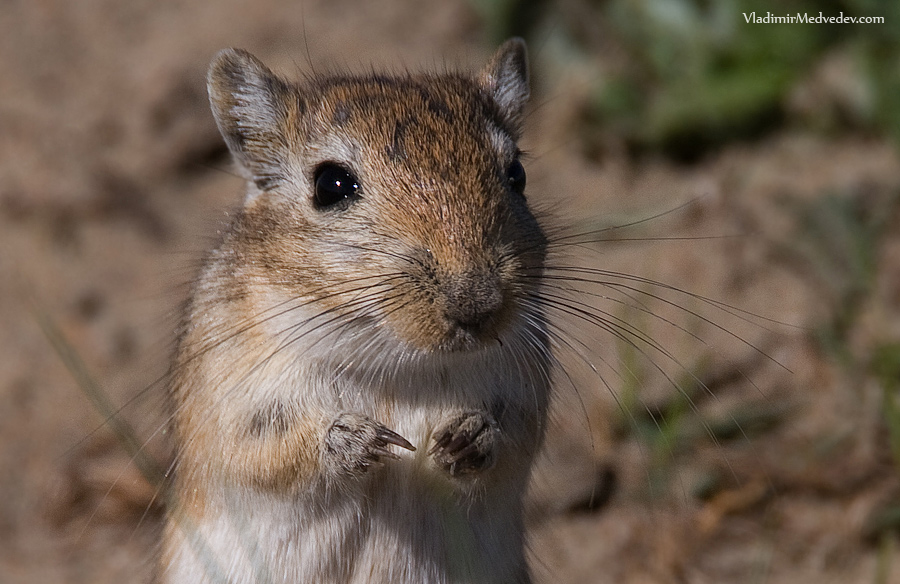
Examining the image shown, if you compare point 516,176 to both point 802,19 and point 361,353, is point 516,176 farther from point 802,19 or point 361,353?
point 802,19

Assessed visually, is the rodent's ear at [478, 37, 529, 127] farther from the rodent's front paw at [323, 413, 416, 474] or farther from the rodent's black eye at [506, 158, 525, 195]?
the rodent's front paw at [323, 413, 416, 474]

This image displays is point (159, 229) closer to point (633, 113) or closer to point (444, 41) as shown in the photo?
point (444, 41)

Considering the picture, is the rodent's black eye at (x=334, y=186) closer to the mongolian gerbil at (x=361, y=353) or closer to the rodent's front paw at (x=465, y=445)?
the mongolian gerbil at (x=361, y=353)

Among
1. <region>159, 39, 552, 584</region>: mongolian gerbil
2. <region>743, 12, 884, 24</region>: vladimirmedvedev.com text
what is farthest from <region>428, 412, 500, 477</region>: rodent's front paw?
<region>743, 12, 884, 24</region>: vladimirmedvedev.com text

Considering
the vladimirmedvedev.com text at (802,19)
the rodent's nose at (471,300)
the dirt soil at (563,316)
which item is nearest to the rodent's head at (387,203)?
the rodent's nose at (471,300)

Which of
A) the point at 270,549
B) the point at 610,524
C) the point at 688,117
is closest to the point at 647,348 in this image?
the point at 610,524

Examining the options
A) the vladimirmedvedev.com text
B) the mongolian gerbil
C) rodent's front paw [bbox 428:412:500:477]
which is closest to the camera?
the mongolian gerbil

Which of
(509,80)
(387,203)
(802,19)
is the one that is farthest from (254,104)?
(802,19)
